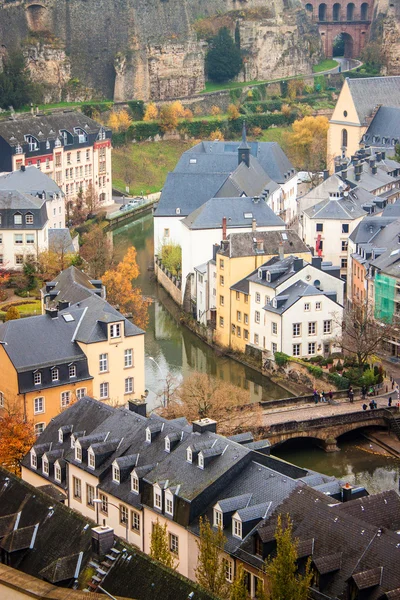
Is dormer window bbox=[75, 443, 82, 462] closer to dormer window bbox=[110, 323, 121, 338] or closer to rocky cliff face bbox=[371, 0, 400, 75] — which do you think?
dormer window bbox=[110, 323, 121, 338]

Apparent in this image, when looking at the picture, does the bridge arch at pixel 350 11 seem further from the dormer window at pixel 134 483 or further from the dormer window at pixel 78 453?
the dormer window at pixel 134 483

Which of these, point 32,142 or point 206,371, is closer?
point 206,371

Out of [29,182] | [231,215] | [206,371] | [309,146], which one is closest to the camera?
[206,371]

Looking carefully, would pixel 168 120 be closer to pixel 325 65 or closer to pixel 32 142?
pixel 32 142

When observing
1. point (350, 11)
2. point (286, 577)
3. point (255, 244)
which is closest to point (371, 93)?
point (350, 11)

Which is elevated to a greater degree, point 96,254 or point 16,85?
point 16,85

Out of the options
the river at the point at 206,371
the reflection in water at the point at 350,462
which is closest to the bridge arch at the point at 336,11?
the river at the point at 206,371

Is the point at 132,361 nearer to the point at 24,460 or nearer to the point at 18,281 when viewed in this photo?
the point at 24,460
